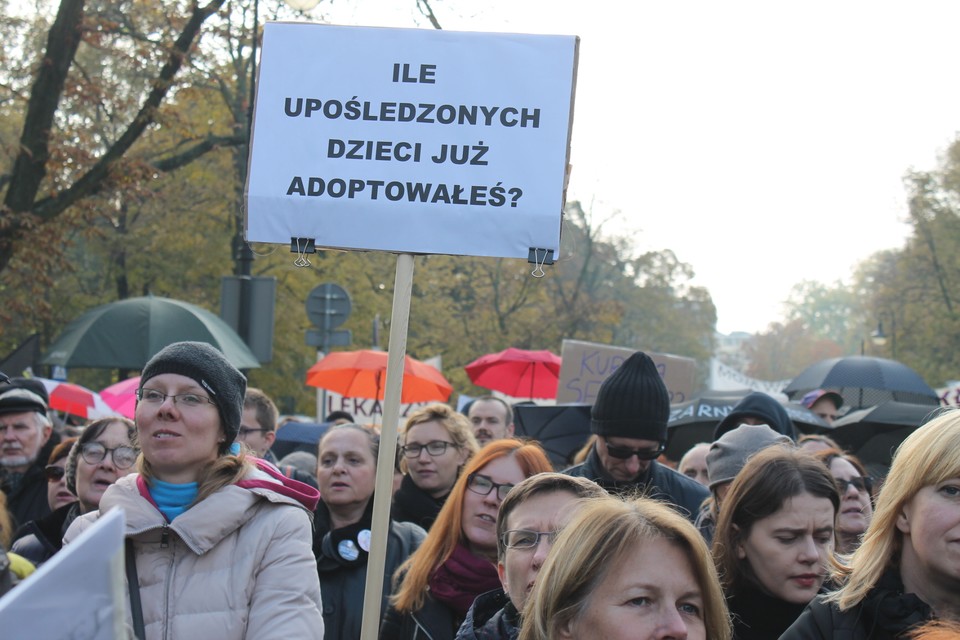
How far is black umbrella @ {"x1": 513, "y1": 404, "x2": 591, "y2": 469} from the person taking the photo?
838cm

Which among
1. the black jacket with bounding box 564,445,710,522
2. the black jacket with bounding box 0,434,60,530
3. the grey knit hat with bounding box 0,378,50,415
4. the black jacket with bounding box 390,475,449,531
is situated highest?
the black jacket with bounding box 564,445,710,522

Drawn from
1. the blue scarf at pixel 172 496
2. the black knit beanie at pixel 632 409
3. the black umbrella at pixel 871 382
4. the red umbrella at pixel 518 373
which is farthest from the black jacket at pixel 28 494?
the black umbrella at pixel 871 382

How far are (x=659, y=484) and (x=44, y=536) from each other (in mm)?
2492

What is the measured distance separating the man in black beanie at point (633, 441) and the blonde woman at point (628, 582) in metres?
2.25

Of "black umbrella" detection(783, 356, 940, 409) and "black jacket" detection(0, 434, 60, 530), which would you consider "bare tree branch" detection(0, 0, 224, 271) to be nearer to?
"black jacket" detection(0, 434, 60, 530)

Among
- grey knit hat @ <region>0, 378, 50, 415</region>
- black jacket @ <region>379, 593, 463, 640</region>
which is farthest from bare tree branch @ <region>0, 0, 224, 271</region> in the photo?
black jacket @ <region>379, 593, 463, 640</region>

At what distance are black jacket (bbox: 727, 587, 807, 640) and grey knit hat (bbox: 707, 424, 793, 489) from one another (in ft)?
3.24

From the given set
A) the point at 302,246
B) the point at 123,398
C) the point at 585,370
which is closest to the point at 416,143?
the point at 302,246

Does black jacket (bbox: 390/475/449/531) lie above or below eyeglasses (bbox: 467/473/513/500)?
below

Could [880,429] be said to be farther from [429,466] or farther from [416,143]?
[416,143]

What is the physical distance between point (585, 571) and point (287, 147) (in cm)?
219

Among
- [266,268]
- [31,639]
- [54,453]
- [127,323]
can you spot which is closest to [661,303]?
[266,268]

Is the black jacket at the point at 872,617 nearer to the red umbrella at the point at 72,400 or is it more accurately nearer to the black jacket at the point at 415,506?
the black jacket at the point at 415,506

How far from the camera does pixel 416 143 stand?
4.31 meters
